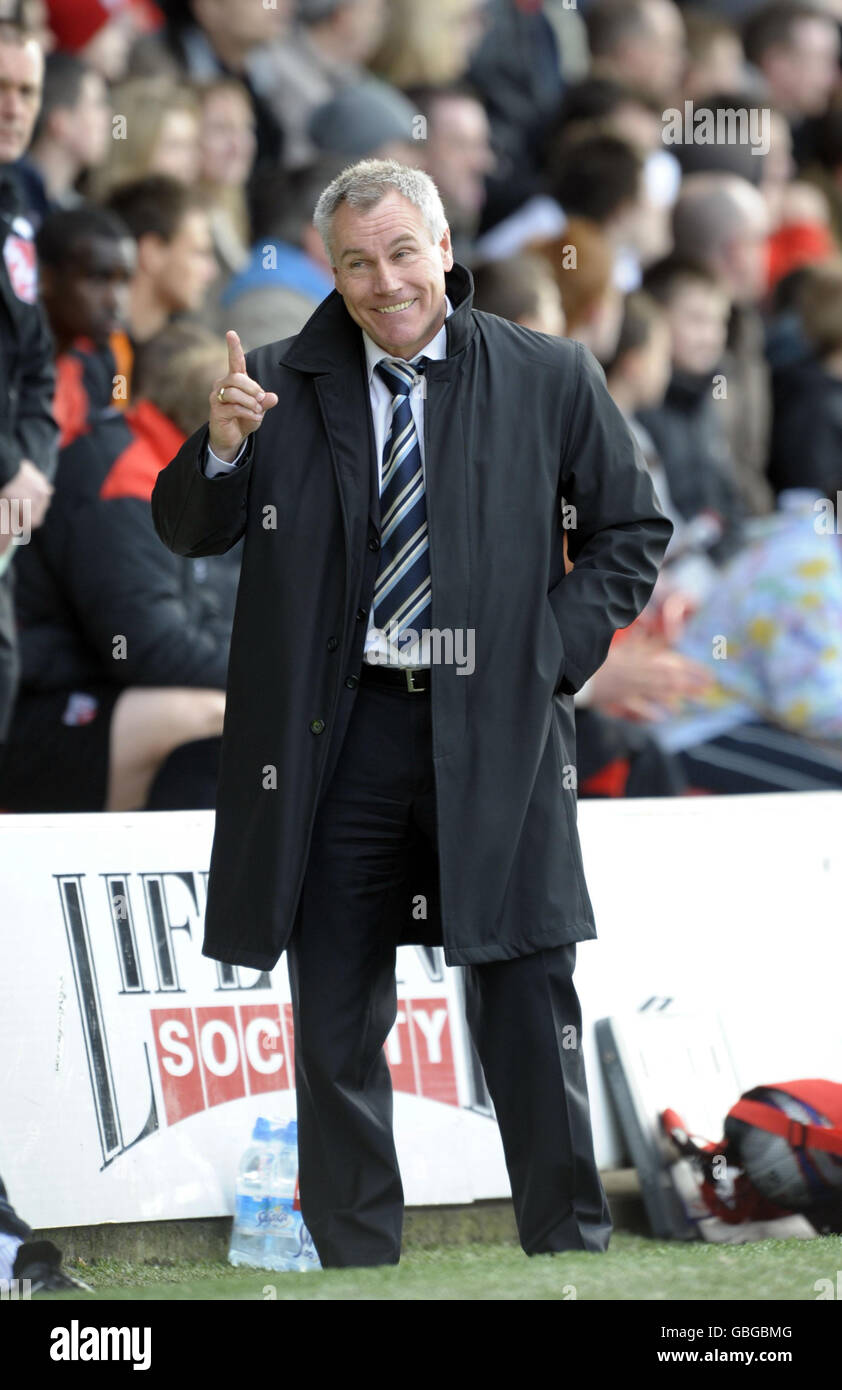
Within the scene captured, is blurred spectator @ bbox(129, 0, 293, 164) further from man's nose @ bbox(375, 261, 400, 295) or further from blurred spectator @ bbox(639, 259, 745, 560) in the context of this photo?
man's nose @ bbox(375, 261, 400, 295)

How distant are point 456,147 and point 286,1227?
4780 millimetres

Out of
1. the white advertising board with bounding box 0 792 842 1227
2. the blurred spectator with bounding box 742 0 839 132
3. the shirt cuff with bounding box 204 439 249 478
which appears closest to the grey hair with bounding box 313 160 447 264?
the shirt cuff with bounding box 204 439 249 478

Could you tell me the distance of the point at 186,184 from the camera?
6.02 m

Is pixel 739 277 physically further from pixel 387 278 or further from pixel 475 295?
pixel 387 278

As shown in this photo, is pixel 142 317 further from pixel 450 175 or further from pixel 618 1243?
pixel 618 1243

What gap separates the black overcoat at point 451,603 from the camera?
3.19m

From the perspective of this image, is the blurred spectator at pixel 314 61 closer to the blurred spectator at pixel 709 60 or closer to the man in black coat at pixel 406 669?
the blurred spectator at pixel 709 60

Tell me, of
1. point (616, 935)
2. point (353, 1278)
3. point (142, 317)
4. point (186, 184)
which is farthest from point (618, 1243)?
point (186, 184)

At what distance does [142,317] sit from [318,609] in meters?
2.92

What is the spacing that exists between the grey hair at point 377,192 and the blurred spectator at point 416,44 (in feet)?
16.6

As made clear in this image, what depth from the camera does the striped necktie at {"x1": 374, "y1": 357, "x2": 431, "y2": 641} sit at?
10.7 ft

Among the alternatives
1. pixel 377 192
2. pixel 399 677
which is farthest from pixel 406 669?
pixel 377 192

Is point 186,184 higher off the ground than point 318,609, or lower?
higher

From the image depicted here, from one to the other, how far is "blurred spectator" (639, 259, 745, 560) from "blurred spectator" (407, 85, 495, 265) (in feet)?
2.66
